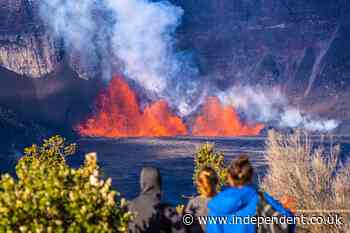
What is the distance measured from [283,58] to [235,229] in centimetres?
7382

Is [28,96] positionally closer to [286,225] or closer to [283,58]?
[283,58]

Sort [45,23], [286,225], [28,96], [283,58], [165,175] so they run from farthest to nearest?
[283,58] → [45,23] → [28,96] → [165,175] → [286,225]

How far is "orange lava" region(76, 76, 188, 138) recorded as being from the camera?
71.1 metres

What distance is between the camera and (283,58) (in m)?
76.4

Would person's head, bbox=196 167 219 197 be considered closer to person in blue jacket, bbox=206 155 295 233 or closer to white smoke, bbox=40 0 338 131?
person in blue jacket, bbox=206 155 295 233

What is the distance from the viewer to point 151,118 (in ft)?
253

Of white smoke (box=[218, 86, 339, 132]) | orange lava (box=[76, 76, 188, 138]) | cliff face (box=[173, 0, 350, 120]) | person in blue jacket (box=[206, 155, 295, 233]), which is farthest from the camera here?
cliff face (box=[173, 0, 350, 120])

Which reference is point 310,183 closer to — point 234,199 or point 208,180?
point 208,180

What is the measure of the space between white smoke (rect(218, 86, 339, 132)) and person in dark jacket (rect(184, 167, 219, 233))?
204ft

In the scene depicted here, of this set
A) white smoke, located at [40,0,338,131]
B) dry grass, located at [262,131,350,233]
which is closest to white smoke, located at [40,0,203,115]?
white smoke, located at [40,0,338,131]

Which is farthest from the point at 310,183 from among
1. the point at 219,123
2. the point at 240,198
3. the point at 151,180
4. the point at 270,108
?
the point at 270,108

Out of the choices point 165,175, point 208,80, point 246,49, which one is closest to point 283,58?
point 246,49

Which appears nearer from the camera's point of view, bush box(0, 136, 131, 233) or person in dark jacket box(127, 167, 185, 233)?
bush box(0, 136, 131, 233)

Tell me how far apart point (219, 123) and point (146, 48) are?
71.9ft
